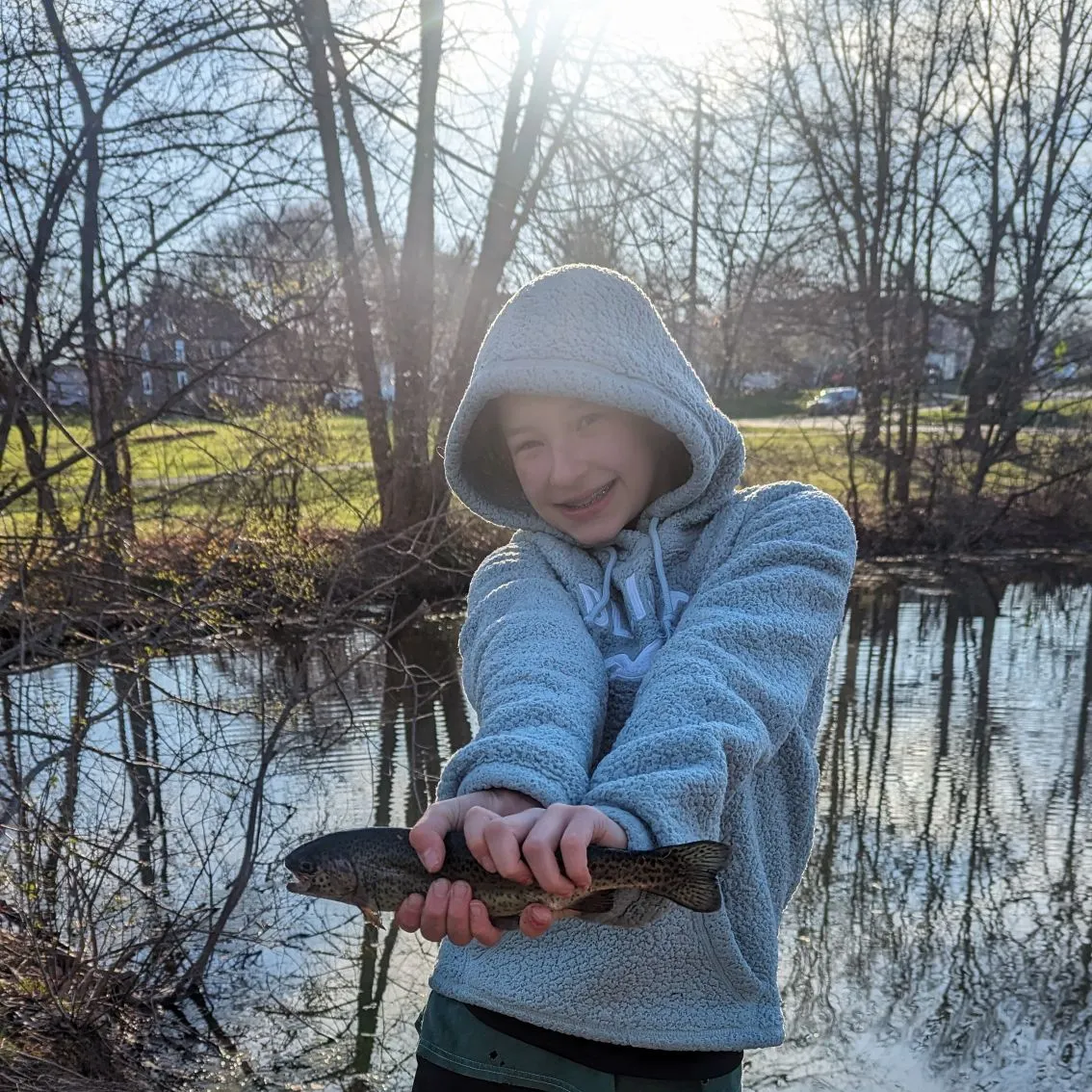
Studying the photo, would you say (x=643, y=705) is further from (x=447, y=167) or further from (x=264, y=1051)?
(x=447, y=167)

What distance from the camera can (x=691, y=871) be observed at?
1.40m

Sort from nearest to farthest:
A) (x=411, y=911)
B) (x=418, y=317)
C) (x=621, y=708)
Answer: (x=411, y=911) → (x=621, y=708) → (x=418, y=317)

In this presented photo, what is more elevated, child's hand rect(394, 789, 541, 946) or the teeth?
the teeth

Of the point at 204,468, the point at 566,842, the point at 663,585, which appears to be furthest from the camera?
the point at 204,468

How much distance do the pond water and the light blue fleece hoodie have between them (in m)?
2.68

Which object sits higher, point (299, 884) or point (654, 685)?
point (654, 685)

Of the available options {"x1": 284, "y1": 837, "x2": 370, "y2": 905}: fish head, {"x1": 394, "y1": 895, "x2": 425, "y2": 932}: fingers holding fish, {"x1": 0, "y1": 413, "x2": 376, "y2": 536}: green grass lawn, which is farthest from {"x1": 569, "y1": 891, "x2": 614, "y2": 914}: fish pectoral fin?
{"x1": 0, "y1": 413, "x2": 376, "y2": 536}: green grass lawn

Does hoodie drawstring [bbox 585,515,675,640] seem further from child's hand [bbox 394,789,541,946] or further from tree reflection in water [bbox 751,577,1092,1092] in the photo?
tree reflection in water [bbox 751,577,1092,1092]

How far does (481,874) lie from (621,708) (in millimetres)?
444

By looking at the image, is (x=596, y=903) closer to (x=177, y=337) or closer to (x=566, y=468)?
(x=566, y=468)

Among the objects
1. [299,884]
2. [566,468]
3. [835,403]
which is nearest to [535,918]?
[299,884]

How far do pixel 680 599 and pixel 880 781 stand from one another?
5.93 meters

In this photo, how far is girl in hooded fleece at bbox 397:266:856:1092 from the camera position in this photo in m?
1.46

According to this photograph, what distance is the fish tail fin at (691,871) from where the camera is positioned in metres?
1.38
